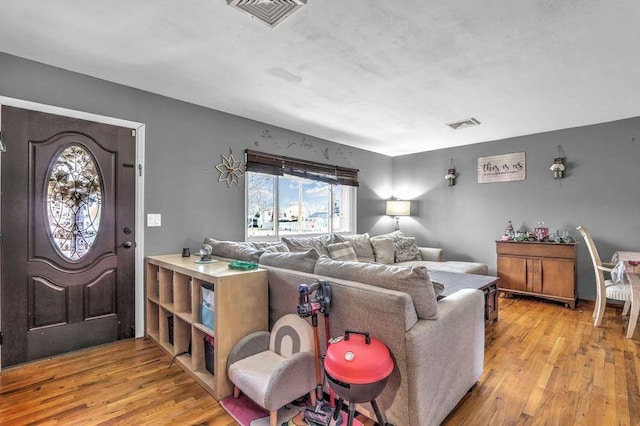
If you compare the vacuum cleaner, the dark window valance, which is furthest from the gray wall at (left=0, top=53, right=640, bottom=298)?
the vacuum cleaner

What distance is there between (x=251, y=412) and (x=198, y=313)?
0.78 metres

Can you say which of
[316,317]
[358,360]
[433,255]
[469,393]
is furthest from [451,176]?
[358,360]

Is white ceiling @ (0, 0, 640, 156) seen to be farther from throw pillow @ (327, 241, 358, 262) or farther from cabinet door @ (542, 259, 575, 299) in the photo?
cabinet door @ (542, 259, 575, 299)

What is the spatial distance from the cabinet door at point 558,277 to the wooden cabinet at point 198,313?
389 cm

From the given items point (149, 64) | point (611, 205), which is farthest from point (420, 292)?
point (611, 205)

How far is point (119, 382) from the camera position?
224cm

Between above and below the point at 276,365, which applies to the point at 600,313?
below

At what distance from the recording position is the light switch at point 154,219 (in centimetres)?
309

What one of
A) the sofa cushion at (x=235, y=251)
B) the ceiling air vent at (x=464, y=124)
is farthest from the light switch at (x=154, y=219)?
the ceiling air vent at (x=464, y=124)

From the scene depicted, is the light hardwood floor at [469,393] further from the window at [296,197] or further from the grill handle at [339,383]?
the window at [296,197]

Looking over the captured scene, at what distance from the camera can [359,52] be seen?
7.84ft

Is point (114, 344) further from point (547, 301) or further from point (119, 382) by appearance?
point (547, 301)

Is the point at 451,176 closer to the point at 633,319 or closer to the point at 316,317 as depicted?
the point at 633,319

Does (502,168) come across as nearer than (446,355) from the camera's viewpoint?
No
